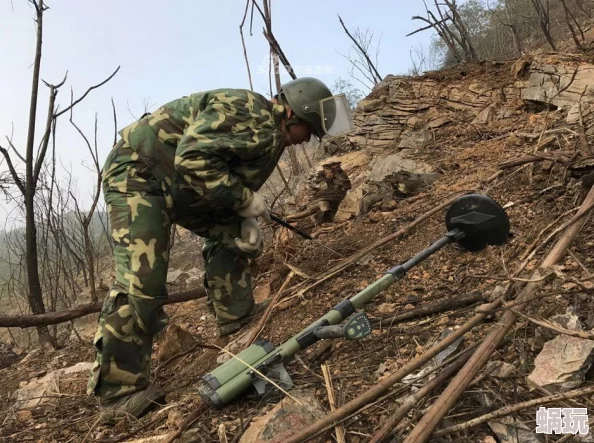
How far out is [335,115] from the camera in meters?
2.73

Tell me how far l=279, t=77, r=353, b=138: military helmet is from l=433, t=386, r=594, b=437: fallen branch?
1853 mm

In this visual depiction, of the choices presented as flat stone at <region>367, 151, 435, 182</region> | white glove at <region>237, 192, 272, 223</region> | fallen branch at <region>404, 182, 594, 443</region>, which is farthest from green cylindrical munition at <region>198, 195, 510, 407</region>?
flat stone at <region>367, 151, 435, 182</region>

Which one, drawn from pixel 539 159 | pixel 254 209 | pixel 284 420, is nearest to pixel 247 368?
pixel 284 420

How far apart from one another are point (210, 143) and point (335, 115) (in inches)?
34.7

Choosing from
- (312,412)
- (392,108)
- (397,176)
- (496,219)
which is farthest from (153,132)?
(392,108)

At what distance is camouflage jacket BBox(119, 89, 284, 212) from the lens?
7.40ft

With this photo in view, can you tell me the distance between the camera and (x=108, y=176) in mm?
2465

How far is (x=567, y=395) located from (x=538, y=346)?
362 millimetres

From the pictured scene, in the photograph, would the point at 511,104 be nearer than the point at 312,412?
No

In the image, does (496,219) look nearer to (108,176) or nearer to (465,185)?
(465,185)

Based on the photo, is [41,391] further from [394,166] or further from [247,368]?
[394,166]

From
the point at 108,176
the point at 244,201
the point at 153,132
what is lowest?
the point at 244,201

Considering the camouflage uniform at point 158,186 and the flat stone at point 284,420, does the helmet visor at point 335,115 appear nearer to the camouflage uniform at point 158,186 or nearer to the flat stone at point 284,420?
the camouflage uniform at point 158,186

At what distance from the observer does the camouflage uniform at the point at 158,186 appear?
7.29 ft
